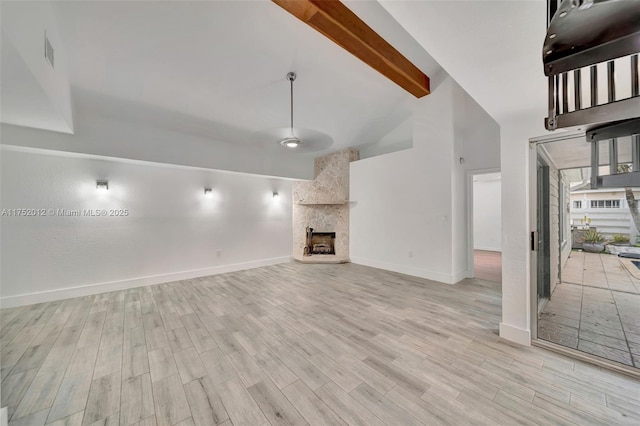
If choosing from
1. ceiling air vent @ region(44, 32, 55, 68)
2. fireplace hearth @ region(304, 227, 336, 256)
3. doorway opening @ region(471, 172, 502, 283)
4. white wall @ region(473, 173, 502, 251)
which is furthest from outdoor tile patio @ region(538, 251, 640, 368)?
ceiling air vent @ region(44, 32, 55, 68)

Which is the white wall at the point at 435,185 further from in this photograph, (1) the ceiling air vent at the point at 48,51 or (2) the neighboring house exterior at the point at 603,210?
(1) the ceiling air vent at the point at 48,51

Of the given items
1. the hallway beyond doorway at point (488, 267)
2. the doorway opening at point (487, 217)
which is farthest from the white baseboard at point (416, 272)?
the doorway opening at point (487, 217)

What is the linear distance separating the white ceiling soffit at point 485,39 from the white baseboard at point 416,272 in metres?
3.43

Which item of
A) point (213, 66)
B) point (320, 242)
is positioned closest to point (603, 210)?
point (213, 66)

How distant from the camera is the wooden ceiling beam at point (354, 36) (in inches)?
104

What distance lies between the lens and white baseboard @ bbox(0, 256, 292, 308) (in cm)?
349

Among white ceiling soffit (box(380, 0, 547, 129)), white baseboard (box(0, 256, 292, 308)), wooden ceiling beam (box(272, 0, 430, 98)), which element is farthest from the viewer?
white baseboard (box(0, 256, 292, 308))

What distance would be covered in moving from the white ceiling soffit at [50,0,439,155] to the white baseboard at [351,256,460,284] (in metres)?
3.72

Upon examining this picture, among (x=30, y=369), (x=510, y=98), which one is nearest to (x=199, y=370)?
(x=30, y=369)

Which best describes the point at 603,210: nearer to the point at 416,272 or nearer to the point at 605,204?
the point at 605,204

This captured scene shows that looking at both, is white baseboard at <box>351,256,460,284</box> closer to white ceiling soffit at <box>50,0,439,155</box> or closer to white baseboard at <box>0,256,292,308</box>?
white baseboard at <box>0,256,292,308</box>

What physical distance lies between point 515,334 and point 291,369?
7.80 feet

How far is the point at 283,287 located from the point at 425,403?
3054 millimetres

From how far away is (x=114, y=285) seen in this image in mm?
4207
